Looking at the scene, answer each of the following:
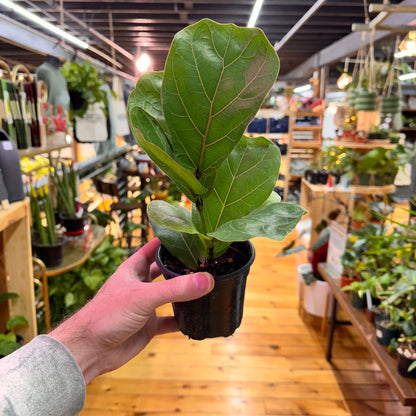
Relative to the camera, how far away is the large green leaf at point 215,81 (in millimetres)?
522

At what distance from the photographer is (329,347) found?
288 cm

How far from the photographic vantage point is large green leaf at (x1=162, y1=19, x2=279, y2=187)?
20.6 inches

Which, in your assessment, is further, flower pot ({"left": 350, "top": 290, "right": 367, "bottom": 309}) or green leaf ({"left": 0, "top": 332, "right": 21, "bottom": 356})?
flower pot ({"left": 350, "top": 290, "right": 367, "bottom": 309})

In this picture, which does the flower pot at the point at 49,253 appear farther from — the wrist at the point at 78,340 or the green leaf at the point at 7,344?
the wrist at the point at 78,340

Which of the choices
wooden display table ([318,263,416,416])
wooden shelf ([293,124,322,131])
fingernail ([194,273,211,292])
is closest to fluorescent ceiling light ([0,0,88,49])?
fingernail ([194,273,211,292])

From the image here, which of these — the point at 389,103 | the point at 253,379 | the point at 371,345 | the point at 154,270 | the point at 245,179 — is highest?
the point at 389,103

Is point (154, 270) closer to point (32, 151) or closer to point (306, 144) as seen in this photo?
point (32, 151)

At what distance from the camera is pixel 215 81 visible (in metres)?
0.54


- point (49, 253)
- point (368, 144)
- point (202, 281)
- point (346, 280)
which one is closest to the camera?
point (202, 281)

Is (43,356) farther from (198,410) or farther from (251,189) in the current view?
(198,410)

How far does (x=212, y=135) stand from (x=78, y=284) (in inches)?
98.0

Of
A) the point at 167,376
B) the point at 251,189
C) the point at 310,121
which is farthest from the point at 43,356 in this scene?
the point at 310,121

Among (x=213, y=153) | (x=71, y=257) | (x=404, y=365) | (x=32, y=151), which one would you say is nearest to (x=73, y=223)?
(x=71, y=257)

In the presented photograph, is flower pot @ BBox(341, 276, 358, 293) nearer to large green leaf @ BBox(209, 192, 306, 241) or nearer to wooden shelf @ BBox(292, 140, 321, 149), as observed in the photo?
large green leaf @ BBox(209, 192, 306, 241)
